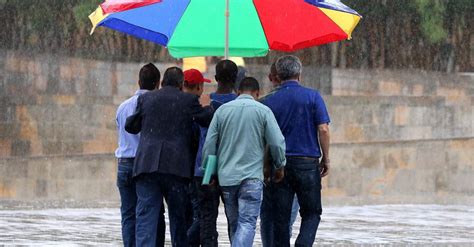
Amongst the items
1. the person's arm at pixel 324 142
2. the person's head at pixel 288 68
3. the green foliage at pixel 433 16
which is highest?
the green foliage at pixel 433 16

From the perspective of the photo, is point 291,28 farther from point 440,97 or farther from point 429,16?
point 429,16

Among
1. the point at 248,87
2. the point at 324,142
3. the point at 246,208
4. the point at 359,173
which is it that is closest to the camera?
the point at 246,208

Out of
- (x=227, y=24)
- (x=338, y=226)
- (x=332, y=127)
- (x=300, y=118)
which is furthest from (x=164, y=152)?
(x=332, y=127)

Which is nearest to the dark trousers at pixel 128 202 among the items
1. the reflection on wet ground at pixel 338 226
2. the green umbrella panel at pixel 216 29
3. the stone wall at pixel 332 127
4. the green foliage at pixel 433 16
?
the green umbrella panel at pixel 216 29

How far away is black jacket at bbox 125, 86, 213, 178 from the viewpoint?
1216cm

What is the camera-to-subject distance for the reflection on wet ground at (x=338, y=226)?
16.3m

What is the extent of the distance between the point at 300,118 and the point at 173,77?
3.52 feet

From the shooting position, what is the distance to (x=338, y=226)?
18.9 m

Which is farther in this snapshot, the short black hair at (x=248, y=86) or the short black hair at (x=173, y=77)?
the short black hair at (x=173, y=77)

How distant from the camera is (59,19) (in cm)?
3584

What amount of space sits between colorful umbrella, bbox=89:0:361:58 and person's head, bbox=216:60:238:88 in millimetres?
745

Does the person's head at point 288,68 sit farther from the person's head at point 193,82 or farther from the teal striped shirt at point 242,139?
the person's head at point 193,82

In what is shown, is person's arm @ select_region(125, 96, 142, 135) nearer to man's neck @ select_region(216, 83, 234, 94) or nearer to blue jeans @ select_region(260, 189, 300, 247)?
man's neck @ select_region(216, 83, 234, 94)

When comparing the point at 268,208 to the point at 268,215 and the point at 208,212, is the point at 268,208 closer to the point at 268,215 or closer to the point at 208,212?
the point at 268,215
